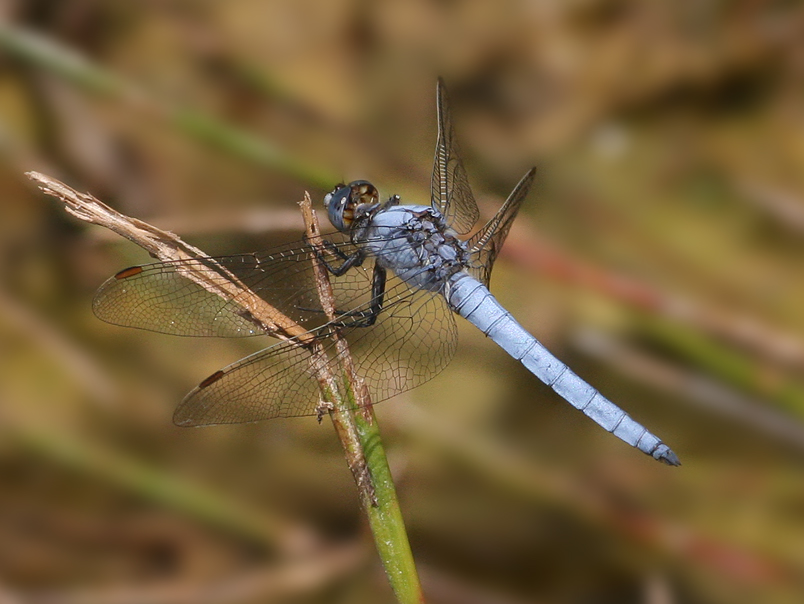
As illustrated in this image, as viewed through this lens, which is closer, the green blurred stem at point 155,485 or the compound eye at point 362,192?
the compound eye at point 362,192

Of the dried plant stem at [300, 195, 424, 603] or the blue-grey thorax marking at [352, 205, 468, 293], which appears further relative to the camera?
the blue-grey thorax marking at [352, 205, 468, 293]

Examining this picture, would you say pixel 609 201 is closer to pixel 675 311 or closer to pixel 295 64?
pixel 675 311

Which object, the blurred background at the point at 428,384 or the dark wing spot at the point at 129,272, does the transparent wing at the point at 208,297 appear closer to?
the dark wing spot at the point at 129,272

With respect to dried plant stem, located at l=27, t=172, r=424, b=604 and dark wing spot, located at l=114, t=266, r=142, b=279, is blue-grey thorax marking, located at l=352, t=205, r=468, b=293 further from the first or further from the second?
dark wing spot, located at l=114, t=266, r=142, b=279

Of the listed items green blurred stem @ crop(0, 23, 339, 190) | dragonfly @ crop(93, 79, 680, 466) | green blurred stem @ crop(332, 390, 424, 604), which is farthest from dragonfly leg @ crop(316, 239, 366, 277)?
green blurred stem @ crop(0, 23, 339, 190)

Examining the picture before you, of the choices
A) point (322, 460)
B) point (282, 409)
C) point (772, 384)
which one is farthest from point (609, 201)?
point (282, 409)

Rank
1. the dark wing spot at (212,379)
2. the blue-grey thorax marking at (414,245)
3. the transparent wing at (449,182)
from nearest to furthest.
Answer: the dark wing spot at (212,379)
the blue-grey thorax marking at (414,245)
the transparent wing at (449,182)

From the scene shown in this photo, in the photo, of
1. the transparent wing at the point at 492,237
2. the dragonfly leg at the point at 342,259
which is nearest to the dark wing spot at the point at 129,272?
the dragonfly leg at the point at 342,259
